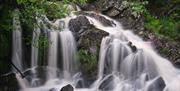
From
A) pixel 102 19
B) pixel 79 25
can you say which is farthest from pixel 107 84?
pixel 102 19

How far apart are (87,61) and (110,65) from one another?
2.51 ft

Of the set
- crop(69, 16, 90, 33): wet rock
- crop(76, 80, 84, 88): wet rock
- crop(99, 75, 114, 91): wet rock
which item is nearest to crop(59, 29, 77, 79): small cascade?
crop(69, 16, 90, 33): wet rock

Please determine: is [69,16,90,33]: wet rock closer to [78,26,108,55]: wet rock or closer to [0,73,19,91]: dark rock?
[78,26,108,55]: wet rock

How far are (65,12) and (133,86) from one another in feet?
11.3

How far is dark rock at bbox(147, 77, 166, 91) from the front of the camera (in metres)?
11.8

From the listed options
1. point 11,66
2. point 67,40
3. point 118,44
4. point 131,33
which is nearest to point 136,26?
point 131,33

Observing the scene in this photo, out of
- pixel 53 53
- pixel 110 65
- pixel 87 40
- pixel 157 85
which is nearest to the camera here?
pixel 157 85

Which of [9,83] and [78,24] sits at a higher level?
[78,24]

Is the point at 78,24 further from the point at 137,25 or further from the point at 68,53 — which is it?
the point at 137,25

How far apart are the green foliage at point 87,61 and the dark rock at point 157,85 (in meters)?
2.10

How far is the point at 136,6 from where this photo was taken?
1584 cm

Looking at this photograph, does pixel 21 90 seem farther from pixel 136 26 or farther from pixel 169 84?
pixel 136 26

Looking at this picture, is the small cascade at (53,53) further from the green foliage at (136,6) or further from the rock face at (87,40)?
the green foliage at (136,6)

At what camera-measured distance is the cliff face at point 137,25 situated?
13.8 m
